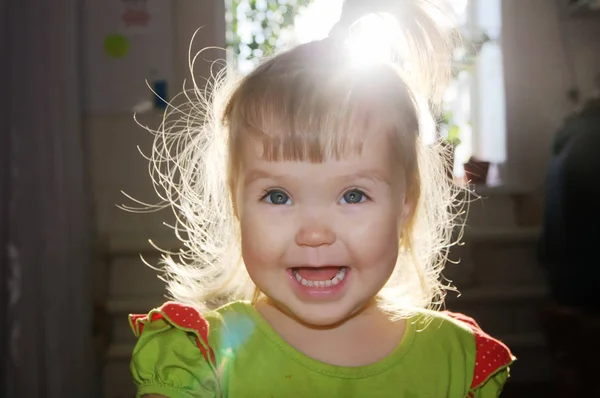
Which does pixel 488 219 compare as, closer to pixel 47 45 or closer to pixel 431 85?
pixel 47 45

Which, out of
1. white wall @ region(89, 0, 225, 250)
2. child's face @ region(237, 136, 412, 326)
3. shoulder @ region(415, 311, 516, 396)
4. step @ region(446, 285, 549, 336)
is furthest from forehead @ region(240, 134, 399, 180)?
white wall @ region(89, 0, 225, 250)

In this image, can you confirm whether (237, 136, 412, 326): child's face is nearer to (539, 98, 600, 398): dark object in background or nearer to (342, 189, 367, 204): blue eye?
(342, 189, 367, 204): blue eye

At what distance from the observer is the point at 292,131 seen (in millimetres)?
756

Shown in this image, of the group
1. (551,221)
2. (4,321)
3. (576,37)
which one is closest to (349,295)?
(4,321)

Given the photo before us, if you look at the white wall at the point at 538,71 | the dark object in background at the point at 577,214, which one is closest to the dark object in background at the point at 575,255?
the dark object in background at the point at 577,214

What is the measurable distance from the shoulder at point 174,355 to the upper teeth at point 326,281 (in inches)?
4.8

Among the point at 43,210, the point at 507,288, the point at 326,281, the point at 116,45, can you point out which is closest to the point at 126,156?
the point at 116,45

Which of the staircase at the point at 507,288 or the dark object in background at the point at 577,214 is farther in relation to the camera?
the staircase at the point at 507,288

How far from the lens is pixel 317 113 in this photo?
0.76 meters

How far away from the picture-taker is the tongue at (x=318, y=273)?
776mm

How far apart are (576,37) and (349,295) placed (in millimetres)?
2469

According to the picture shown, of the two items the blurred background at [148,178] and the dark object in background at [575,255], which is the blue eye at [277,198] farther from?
the dark object in background at [575,255]

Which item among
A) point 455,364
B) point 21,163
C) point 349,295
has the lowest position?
point 455,364

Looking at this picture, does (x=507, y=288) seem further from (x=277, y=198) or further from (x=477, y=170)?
(x=277, y=198)
